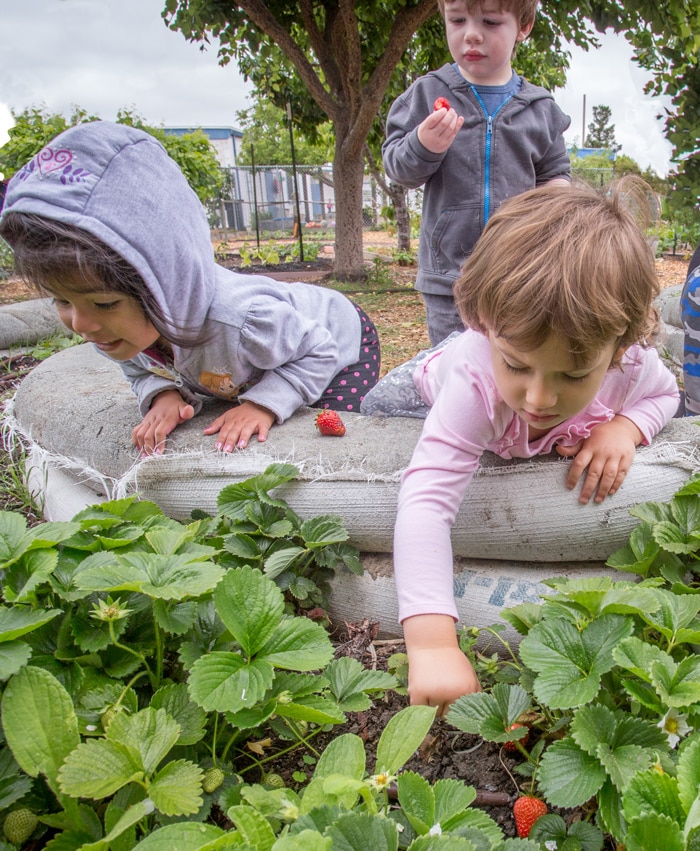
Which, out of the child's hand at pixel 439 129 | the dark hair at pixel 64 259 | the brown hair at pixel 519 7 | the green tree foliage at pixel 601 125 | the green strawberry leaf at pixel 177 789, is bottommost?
the green strawberry leaf at pixel 177 789

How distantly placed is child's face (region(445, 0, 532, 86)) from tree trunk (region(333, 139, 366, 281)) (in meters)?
4.62

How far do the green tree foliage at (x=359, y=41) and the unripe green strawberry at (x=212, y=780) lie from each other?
4.10 meters

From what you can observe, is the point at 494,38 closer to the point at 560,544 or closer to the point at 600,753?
the point at 560,544

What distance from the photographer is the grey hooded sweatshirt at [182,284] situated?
1.36 m

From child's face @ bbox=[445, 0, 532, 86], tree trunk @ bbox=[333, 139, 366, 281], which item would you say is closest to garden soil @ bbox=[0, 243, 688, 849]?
child's face @ bbox=[445, 0, 532, 86]

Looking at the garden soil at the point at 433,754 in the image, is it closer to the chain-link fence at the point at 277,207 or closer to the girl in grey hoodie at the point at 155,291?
the girl in grey hoodie at the point at 155,291

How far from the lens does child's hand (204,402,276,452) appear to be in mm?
1531

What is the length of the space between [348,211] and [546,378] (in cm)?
602

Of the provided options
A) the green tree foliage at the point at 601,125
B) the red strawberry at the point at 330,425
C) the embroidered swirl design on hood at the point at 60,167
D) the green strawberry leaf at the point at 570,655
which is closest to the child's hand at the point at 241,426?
the red strawberry at the point at 330,425

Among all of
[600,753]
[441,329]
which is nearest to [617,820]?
[600,753]

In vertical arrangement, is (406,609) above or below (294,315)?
below

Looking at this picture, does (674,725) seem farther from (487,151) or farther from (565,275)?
(487,151)

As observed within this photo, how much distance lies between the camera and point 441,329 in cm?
224

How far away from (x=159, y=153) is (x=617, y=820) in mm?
1421
